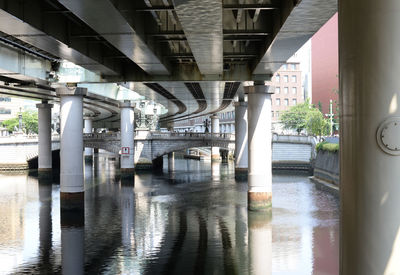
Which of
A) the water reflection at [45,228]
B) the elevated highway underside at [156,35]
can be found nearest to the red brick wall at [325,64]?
the water reflection at [45,228]

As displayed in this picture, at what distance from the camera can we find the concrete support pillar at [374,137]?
5.95 meters

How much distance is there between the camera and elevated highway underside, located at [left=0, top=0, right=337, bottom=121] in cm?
1394

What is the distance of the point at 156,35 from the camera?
1788cm

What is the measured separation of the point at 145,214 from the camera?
26734mm

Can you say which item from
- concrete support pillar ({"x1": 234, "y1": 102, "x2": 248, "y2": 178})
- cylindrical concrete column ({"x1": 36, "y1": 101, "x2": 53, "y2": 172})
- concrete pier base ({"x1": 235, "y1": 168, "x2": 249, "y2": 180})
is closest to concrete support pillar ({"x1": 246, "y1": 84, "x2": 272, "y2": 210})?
concrete pier base ({"x1": 235, "y1": 168, "x2": 249, "y2": 180})

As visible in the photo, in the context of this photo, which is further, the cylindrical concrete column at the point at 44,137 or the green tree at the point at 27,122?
the green tree at the point at 27,122

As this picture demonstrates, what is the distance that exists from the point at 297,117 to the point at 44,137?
158 feet

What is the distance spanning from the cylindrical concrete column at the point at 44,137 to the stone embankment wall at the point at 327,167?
27.1 metres

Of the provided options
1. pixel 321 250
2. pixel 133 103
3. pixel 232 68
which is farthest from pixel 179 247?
pixel 133 103

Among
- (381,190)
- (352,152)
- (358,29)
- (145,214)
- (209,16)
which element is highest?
(209,16)

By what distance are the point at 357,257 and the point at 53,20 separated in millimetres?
14029

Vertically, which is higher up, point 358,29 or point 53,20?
point 53,20

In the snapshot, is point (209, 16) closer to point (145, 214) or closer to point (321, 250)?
point (321, 250)

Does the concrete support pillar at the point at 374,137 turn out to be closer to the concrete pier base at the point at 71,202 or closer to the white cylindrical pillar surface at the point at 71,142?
the concrete pier base at the point at 71,202
